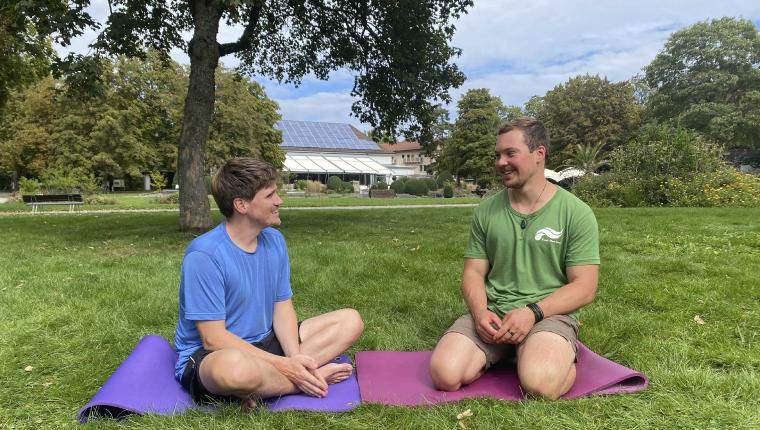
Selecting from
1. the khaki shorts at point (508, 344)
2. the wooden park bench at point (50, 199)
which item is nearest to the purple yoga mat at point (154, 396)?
the khaki shorts at point (508, 344)

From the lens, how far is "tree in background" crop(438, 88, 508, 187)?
4950cm

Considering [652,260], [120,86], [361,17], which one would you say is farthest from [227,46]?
[120,86]

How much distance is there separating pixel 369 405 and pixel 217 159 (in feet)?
129

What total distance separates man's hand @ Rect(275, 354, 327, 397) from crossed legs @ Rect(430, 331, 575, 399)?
69cm

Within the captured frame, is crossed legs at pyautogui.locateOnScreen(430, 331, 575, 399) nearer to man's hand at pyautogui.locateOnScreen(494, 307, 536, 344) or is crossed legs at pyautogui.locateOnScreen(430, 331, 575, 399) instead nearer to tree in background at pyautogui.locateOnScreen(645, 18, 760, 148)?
man's hand at pyautogui.locateOnScreen(494, 307, 536, 344)

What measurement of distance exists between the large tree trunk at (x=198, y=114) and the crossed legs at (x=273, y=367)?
7.83 metres

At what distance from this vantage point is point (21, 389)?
3.15m

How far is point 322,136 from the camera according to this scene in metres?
71.7

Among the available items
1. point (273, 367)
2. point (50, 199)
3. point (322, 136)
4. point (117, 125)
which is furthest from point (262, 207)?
point (322, 136)

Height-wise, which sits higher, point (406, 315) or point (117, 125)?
point (117, 125)

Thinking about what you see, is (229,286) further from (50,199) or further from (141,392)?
(50,199)

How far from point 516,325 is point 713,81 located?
1924 inches

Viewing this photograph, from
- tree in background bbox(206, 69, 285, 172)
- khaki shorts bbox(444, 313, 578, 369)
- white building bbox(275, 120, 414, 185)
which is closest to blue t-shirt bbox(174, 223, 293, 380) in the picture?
khaki shorts bbox(444, 313, 578, 369)

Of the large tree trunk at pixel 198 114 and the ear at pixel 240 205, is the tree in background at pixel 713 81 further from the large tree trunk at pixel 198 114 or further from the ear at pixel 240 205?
the ear at pixel 240 205
